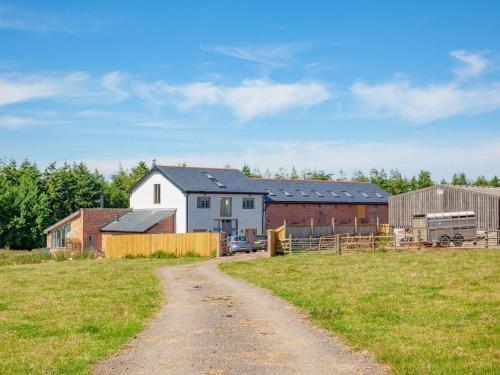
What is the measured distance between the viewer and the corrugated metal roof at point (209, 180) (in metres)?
64.5

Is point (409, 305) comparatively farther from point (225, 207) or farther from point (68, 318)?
point (225, 207)

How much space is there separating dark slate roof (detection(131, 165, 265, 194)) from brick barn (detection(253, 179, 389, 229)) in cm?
293

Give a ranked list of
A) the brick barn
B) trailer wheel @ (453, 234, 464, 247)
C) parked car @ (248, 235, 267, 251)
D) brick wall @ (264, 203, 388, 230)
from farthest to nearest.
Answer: the brick barn < brick wall @ (264, 203, 388, 230) < parked car @ (248, 235, 267, 251) < trailer wheel @ (453, 234, 464, 247)

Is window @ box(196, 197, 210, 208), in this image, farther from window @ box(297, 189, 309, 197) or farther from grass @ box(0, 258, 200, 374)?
grass @ box(0, 258, 200, 374)

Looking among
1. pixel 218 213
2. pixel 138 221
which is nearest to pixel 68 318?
pixel 138 221

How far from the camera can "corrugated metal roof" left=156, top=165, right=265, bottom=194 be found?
64.5m

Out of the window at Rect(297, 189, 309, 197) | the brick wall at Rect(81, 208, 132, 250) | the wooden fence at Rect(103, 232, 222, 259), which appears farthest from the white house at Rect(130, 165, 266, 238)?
the wooden fence at Rect(103, 232, 222, 259)

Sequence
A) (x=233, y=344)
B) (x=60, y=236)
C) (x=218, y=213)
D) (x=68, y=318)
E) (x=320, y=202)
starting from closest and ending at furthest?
1. (x=233, y=344)
2. (x=68, y=318)
3. (x=218, y=213)
4. (x=60, y=236)
5. (x=320, y=202)

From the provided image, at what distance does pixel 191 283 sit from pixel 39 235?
5716 cm

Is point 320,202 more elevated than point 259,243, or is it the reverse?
point 320,202

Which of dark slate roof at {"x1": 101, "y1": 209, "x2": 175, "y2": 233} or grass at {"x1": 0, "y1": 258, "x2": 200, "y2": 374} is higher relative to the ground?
dark slate roof at {"x1": 101, "y1": 209, "x2": 175, "y2": 233}

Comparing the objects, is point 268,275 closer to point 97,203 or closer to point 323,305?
point 323,305

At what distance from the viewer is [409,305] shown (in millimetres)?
18891

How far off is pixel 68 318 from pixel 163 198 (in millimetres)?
48306
